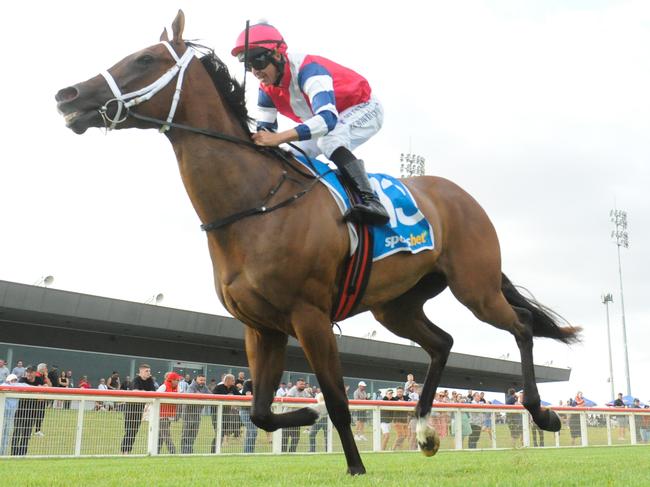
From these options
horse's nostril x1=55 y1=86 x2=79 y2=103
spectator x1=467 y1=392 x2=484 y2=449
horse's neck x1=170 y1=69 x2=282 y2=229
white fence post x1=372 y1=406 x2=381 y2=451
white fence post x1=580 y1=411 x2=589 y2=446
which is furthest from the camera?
white fence post x1=580 y1=411 x2=589 y2=446

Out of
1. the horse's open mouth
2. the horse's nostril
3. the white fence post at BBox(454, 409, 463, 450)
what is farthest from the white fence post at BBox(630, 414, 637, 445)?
the horse's nostril

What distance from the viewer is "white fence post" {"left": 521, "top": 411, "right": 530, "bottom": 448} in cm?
1391

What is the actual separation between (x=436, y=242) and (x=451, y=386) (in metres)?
34.3

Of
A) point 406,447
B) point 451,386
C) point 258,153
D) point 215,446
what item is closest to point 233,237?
point 258,153

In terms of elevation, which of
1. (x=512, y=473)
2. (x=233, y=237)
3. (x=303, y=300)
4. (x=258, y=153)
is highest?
(x=258, y=153)

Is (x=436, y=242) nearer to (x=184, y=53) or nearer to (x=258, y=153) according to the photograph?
(x=258, y=153)

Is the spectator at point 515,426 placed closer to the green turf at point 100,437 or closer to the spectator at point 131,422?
the green turf at point 100,437

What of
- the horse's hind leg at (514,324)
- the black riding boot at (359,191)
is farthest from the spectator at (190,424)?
the black riding boot at (359,191)

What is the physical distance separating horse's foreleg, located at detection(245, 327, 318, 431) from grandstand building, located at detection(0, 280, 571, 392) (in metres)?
11.5

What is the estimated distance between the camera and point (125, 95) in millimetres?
4133

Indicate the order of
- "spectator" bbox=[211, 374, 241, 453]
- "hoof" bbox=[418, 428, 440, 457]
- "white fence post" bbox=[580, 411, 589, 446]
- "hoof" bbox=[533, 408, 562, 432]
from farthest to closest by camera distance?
"white fence post" bbox=[580, 411, 589, 446], "spectator" bbox=[211, 374, 241, 453], "hoof" bbox=[533, 408, 562, 432], "hoof" bbox=[418, 428, 440, 457]

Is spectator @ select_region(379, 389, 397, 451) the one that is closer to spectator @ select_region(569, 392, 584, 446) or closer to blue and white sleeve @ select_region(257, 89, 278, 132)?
spectator @ select_region(569, 392, 584, 446)

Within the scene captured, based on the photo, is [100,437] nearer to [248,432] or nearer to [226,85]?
[248,432]

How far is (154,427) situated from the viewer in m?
9.28
